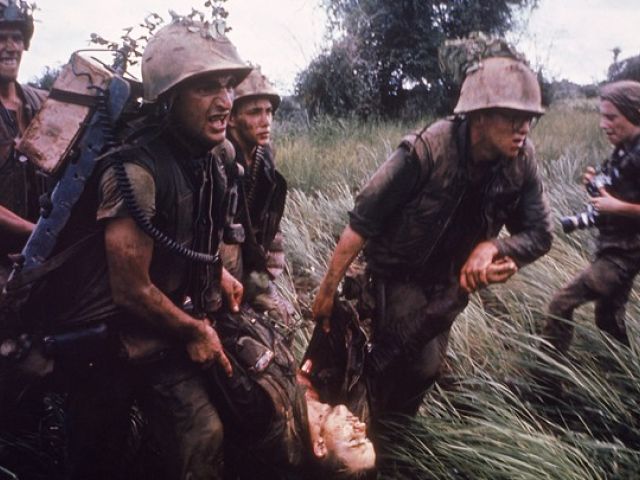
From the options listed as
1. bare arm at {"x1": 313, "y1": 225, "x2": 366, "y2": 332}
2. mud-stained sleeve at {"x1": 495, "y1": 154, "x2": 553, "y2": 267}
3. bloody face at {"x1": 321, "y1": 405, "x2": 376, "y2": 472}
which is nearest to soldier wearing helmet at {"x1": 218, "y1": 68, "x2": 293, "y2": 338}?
bare arm at {"x1": 313, "y1": 225, "x2": 366, "y2": 332}

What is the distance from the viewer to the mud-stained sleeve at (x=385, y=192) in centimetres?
336

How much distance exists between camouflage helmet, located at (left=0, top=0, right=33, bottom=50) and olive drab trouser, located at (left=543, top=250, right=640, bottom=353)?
3.70m

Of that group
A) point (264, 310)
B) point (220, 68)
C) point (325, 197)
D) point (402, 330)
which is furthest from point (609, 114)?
point (325, 197)

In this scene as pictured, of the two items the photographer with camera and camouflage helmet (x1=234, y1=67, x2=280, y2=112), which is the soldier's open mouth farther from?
the photographer with camera

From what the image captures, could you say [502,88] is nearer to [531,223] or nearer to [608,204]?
[531,223]

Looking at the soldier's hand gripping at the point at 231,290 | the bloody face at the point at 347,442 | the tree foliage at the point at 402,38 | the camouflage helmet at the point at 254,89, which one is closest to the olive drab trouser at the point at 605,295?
the bloody face at the point at 347,442

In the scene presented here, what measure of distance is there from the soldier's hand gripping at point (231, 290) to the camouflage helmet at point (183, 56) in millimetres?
925

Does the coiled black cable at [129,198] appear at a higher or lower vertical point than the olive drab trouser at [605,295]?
higher

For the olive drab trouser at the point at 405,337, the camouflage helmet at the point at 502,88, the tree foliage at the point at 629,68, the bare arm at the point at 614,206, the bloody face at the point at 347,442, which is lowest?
the bloody face at the point at 347,442

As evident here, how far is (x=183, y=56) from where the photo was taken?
2.50 m

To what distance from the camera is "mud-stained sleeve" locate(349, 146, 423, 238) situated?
336 centimetres

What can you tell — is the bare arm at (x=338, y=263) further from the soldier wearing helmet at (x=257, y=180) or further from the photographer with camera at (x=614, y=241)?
the photographer with camera at (x=614, y=241)

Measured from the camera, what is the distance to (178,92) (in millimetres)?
2545

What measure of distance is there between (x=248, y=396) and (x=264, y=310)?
3.98 feet
